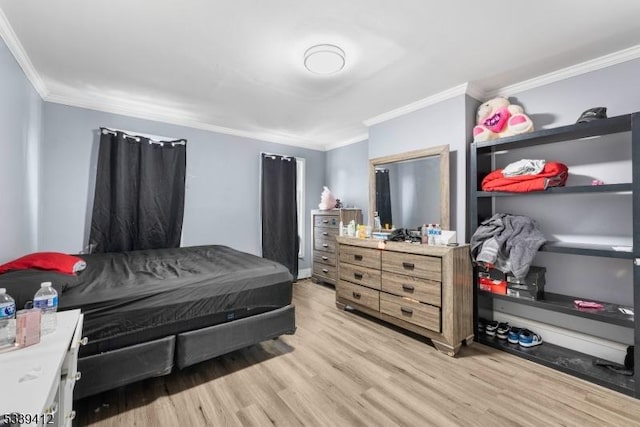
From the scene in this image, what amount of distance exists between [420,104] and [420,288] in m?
1.97

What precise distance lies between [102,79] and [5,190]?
4.21 feet

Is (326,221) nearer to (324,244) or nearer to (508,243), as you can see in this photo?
(324,244)

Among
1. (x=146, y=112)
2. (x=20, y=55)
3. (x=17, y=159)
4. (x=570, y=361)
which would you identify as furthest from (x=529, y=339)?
(x=20, y=55)

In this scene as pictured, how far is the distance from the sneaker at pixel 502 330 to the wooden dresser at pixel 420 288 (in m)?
0.26

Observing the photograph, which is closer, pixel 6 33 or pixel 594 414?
pixel 594 414

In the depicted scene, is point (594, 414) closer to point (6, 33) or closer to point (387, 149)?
point (387, 149)

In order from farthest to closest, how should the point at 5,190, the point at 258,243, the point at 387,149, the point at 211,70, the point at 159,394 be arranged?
the point at 258,243, the point at 387,149, the point at 211,70, the point at 5,190, the point at 159,394

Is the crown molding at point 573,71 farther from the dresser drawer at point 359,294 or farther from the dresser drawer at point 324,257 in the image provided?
the dresser drawer at point 324,257

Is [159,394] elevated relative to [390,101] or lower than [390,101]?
lower

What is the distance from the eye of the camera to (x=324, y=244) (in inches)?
171

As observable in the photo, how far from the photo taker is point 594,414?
1.60 metres

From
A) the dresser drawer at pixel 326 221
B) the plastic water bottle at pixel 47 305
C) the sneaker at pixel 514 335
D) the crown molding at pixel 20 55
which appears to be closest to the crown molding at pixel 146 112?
the crown molding at pixel 20 55

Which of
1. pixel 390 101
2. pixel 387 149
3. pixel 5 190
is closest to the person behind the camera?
pixel 5 190

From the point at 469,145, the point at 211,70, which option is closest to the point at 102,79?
the point at 211,70
